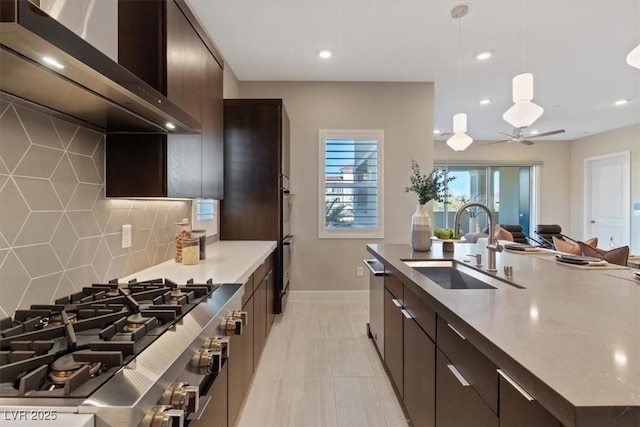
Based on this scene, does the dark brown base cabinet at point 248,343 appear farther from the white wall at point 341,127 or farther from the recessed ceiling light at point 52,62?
the white wall at point 341,127

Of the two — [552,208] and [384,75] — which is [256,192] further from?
[552,208]

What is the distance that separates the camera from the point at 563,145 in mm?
8188

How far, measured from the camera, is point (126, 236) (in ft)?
5.69

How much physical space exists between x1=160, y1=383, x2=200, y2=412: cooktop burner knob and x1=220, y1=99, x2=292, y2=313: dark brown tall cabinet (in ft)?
8.34

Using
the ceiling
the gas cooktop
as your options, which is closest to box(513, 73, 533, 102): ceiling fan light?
the ceiling

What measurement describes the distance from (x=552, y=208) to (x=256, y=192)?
8090 millimetres

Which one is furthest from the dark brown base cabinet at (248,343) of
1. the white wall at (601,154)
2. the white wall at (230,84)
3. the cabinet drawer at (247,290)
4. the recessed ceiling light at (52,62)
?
the white wall at (601,154)

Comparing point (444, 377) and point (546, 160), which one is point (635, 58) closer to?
point (444, 377)

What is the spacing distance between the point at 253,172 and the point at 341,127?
1.61 meters

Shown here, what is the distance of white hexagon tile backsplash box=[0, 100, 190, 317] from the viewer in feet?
3.56

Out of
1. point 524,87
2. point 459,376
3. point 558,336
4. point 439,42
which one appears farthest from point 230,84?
point 558,336

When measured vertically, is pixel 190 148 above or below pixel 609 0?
below

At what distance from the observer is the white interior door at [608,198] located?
22.6ft

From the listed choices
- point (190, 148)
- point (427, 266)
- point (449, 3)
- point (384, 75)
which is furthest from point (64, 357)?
point (384, 75)
